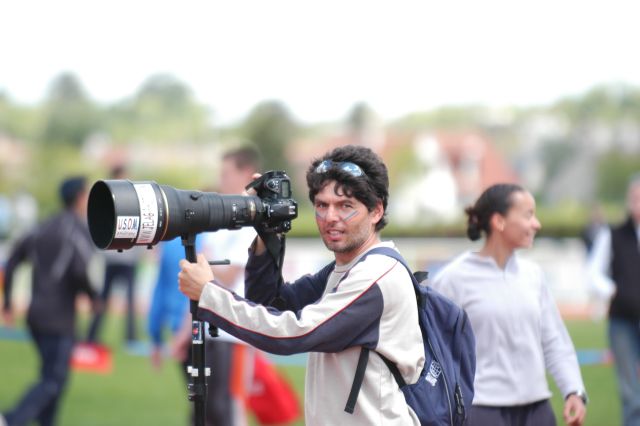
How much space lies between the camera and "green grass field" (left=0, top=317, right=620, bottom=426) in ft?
30.2

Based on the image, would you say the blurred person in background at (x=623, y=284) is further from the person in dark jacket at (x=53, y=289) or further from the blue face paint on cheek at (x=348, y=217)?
the blue face paint on cheek at (x=348, y=217)

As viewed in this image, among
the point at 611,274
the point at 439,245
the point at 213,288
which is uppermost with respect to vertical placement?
the point at 213,288

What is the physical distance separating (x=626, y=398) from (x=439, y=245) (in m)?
19.2

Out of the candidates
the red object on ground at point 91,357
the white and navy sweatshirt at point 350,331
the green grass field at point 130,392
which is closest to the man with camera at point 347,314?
the white and navy sweatshirt at point 350,331

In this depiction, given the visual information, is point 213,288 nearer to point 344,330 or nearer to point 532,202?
point 344,330

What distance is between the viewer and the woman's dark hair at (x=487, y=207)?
5.23 m

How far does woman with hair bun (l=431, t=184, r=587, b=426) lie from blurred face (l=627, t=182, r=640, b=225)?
104 inches

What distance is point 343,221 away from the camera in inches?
144

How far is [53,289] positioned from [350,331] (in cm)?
520

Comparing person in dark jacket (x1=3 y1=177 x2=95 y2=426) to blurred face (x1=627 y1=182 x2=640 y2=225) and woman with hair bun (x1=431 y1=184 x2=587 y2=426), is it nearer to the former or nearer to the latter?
woman with hair bun (x1=431 y1=184 x2=587 y2=426)

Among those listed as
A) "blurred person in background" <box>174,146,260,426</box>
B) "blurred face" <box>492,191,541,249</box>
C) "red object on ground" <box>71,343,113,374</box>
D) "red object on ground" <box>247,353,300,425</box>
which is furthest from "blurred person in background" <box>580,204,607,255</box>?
"blurred face" <box>492,191,541,249</box>

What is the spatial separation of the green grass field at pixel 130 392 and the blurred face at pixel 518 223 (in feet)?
11.8

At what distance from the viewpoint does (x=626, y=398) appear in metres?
7.30

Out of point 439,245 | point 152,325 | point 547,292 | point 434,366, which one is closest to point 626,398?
point 547,292
